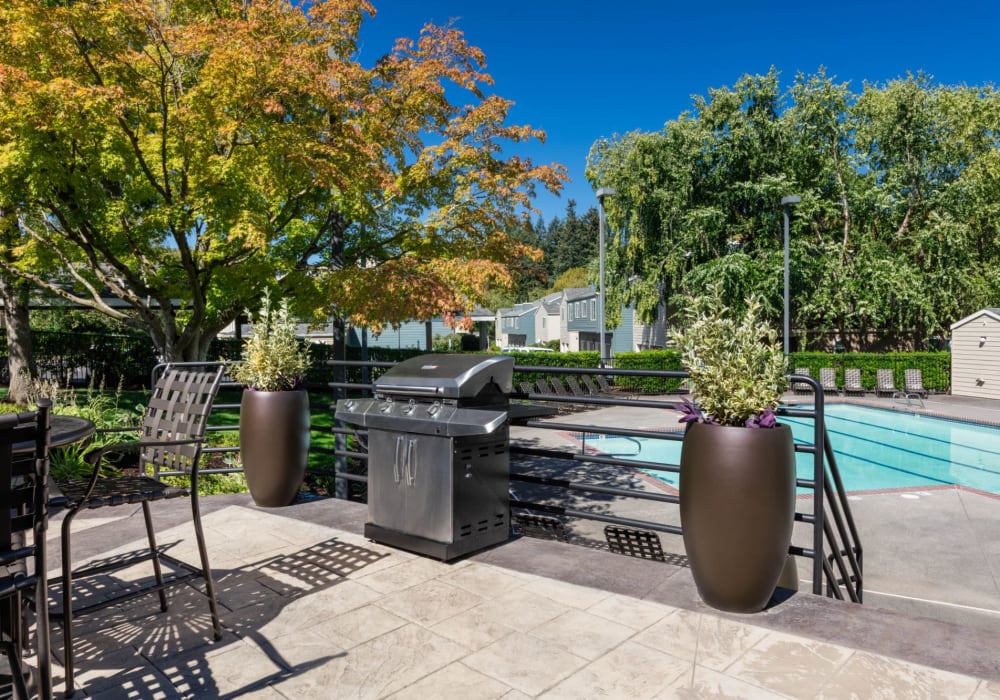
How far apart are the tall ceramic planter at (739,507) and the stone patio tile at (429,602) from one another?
1112 millimetres

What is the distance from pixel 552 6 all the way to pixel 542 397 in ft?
68.3

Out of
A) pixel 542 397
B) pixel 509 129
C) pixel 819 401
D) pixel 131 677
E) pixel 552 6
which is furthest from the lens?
pixel 552 6

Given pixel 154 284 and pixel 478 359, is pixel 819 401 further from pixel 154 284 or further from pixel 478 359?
pixel 154 284

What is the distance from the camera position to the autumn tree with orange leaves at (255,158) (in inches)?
251

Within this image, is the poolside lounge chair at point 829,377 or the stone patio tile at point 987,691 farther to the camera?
the poolside lounge chair at point 829,377

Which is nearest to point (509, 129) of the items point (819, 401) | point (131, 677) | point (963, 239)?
point (819, 401)

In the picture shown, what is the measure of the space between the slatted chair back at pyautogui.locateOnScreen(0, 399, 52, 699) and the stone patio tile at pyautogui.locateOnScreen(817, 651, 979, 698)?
95.3 inches

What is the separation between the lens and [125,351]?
1730cm

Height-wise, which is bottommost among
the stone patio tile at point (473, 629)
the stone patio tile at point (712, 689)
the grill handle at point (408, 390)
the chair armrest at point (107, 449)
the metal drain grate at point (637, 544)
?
the metal drain grate at point (637, 544)

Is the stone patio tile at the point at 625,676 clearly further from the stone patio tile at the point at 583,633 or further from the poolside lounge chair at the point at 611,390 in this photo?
the poolside lounge chair at the point at 611,390

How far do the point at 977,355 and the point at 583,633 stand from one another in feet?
76.2

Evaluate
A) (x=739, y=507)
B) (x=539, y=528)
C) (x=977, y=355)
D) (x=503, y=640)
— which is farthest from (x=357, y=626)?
(x=977, y=355)

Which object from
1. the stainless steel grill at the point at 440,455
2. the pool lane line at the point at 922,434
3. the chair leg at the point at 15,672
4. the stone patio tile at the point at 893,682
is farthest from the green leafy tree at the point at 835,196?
the chair leg at the point at 15,672

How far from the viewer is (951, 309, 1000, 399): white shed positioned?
64.1 ft
